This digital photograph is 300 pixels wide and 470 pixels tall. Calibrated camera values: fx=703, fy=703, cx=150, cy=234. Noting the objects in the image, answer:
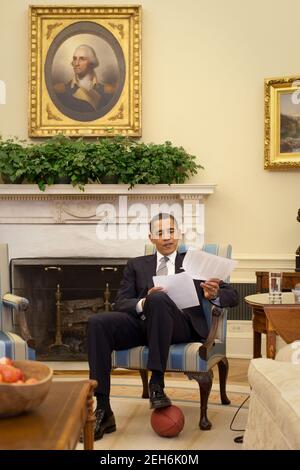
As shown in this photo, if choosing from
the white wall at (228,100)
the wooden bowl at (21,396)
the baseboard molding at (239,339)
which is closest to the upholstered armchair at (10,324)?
the wooden bowl at (21,396)

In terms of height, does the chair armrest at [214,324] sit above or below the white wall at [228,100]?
below

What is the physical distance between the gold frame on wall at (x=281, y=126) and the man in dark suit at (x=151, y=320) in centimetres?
223

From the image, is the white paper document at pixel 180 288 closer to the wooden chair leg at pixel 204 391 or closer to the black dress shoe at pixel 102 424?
the wooden chair leg at pixel 204 391

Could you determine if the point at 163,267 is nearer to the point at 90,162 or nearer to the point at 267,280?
the point at 267,280

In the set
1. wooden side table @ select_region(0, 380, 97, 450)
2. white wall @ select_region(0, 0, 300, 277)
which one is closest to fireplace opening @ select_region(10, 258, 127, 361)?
white wall @ select_region(0, 0, 300, 277)

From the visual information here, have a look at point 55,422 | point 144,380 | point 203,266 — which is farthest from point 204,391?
point 55,422

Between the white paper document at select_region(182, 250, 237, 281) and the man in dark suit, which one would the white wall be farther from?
the white paper document at select_region(182, 250, 237, 281)

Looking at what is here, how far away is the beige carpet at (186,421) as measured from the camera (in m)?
3.78

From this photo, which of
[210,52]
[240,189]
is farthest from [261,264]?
[210,52]

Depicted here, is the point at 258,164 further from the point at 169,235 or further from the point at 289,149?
the point at 169,235

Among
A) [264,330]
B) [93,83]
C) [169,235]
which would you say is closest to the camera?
[264,330]

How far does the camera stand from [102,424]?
13.0 feet

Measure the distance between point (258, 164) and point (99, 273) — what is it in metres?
1.78

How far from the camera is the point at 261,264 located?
21.3 ft
